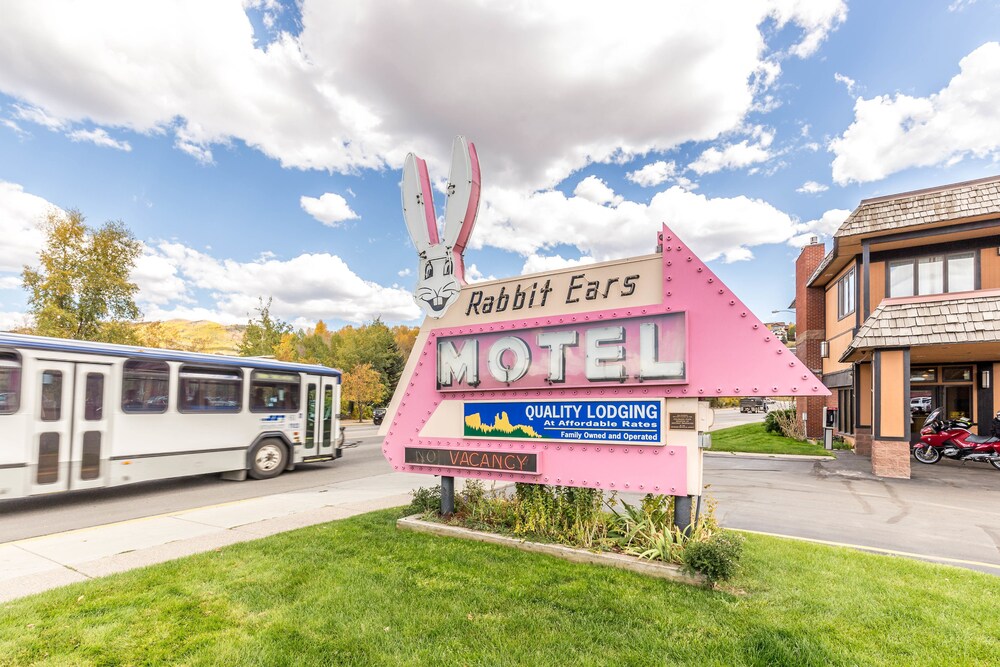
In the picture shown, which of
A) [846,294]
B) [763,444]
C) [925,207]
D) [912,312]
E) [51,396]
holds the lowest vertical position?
[763,444]

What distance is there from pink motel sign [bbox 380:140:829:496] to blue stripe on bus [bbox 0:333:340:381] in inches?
252

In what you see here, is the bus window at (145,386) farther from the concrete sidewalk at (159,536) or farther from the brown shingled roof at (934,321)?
the brown shingled roof at (934,321)

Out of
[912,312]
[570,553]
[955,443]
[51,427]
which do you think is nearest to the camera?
[570,553]

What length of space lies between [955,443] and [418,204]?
18.3m

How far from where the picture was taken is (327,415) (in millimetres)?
13930

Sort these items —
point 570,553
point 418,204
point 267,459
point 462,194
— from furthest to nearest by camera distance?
point 267,459, point 418,204, point 462,194, point 570,553

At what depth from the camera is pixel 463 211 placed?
21.9 ft

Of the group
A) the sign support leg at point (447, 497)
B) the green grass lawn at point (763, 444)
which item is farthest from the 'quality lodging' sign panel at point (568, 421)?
the green grass lawn at point (763, 444)

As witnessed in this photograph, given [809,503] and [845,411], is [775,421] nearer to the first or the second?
[845,411]

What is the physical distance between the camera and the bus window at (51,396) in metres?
8.54

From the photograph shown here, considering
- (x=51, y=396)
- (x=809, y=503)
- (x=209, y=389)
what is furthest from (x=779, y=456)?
(x=51, y=396)

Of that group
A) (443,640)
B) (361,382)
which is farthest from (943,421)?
(361,382)

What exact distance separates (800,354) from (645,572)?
22619 millimetres

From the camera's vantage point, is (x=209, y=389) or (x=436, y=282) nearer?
(x=436, y=282)
